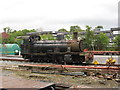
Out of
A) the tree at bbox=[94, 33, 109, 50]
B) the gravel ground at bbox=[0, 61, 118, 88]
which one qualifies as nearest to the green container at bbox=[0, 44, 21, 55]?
the tree at bbox=[94, 33, 109, 50]

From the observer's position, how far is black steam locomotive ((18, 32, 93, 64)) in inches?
595

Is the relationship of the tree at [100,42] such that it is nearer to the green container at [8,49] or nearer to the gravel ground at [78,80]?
the green container at [8,49]

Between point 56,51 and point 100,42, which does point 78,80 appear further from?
point 100,42

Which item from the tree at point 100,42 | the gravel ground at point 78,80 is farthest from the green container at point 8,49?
the gravel ground at point 78,80

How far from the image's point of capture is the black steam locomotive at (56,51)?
1512 centimetres

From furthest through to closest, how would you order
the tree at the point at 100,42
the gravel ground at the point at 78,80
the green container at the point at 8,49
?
the tree at the point at 100,42, the green container at the point at 8,49, the gravel ground at the point at 78,80

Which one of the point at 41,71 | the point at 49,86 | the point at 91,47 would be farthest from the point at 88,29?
the point at 49,86

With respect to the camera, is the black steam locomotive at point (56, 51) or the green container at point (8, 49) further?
the green container at point (8, 49)

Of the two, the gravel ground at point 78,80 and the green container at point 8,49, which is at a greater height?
the green container at point 8,49

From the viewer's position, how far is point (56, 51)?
16.1m

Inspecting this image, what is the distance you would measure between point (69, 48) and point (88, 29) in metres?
25.3

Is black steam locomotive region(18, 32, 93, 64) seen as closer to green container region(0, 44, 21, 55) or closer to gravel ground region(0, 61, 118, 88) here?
gravel ground region(0, 61, 118, 88)

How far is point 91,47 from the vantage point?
39.2 m

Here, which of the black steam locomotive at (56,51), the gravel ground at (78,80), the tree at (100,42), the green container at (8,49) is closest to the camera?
the gravel ground at (78,80)
